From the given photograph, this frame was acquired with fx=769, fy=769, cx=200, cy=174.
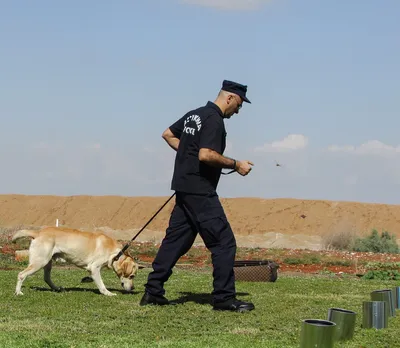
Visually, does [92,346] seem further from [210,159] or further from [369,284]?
[369,284]

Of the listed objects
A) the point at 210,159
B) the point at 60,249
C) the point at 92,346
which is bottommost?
the point at 92,346

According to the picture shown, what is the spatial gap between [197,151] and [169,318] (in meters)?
1.91

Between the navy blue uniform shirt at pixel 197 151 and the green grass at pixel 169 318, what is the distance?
1.42m

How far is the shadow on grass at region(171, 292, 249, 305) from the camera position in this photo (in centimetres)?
956

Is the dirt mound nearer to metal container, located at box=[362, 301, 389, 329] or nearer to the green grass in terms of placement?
the green grass

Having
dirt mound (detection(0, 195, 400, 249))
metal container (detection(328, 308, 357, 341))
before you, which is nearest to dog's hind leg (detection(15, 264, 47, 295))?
metal container (detection(328, 308, 357, 341))

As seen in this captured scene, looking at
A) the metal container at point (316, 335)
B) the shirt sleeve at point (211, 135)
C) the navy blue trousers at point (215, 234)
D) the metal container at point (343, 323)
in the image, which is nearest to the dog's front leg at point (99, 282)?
the navy blue trousers at point (215, 234)

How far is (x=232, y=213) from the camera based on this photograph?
2972 inches

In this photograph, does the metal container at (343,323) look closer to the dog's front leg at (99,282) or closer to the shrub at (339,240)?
the dog's front leg at (99,282)

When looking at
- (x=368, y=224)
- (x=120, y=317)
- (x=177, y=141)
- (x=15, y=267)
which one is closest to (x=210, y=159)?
(x=177, y=141)

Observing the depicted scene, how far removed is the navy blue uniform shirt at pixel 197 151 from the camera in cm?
852

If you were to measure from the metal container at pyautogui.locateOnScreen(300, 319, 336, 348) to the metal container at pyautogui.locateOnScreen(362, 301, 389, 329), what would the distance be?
184 centimetres

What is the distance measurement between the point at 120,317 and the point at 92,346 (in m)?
1.78

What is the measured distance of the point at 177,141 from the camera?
9281mm
